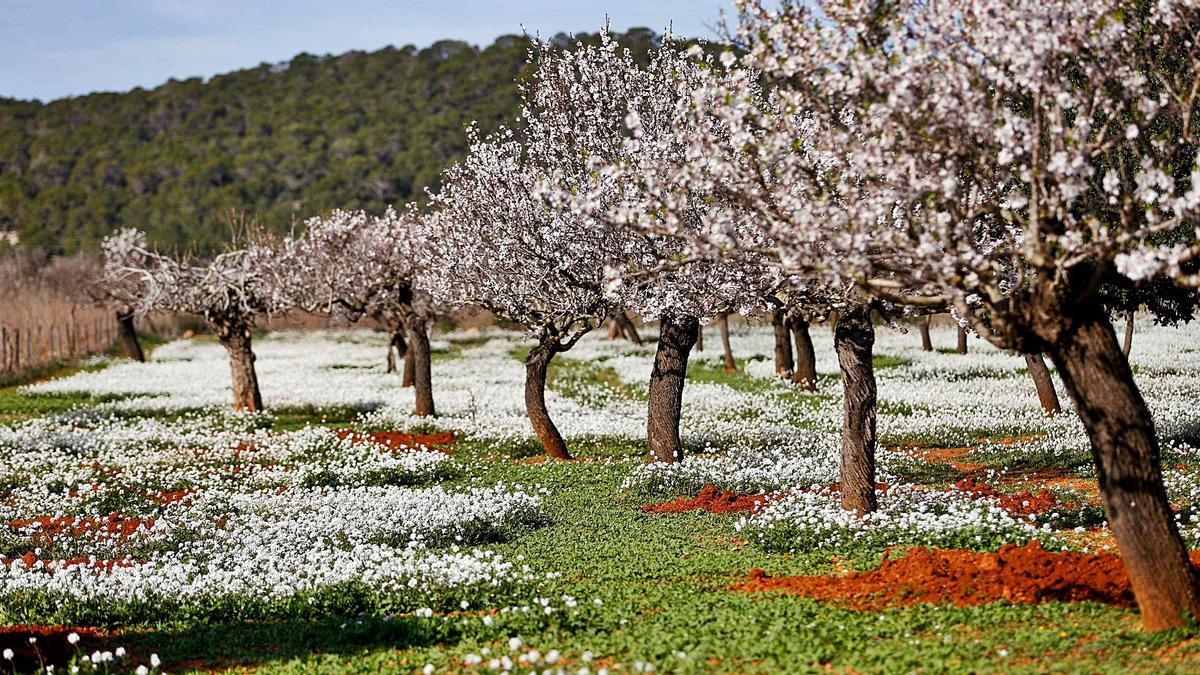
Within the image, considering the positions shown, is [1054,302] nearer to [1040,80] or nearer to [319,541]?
[1040,80]

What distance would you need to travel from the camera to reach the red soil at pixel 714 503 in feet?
59.3

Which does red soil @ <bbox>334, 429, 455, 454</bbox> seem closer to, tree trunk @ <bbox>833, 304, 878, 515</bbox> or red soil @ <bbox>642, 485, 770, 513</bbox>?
red soil @ <bbox>642, 485, 770, 513</bbox>

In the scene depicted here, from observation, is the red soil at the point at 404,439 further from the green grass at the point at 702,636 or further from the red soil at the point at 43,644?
the red soil at the point at 43,644

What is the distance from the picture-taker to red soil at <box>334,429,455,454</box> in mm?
27328

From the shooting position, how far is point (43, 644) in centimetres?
1082

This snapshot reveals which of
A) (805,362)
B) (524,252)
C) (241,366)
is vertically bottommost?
(805,362)

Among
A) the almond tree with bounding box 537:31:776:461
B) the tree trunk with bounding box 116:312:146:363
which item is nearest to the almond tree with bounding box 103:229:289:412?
the almond tree with bounding box 537:31:776:461

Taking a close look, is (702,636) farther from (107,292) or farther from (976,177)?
(107,292)

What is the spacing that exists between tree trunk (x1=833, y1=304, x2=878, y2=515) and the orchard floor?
568 millimetres

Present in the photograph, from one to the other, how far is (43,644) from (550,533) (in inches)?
307

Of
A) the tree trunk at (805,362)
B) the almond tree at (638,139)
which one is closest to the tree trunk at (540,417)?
the almond tree at (638,139)

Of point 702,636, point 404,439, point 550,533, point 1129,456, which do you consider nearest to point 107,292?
point 404,439

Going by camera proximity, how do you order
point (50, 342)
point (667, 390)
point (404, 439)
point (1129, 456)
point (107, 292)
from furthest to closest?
point (50, 342), point (107, 292), point (404, 439), point (667, 390), point (1129, 456)

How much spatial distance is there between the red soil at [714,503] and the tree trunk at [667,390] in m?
3.77
